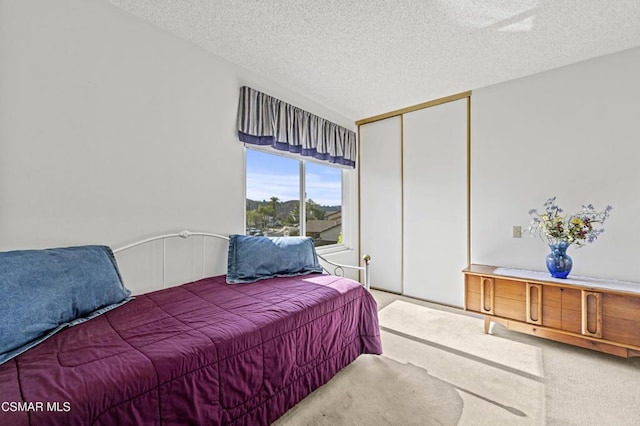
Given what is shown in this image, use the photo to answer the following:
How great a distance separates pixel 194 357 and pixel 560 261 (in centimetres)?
274

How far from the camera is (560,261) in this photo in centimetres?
228

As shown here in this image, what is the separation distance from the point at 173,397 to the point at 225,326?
34 centimetres

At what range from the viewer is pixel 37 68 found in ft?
5.07

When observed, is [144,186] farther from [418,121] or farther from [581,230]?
[581,230]

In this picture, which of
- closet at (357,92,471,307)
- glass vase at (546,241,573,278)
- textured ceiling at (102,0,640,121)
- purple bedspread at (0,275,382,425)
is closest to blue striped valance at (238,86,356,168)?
textured ceiling at (102,0,640,121)

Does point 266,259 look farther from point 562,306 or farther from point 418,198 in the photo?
point 562,306

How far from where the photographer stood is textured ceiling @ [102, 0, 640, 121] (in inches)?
71.2

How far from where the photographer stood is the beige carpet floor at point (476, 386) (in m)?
1.52

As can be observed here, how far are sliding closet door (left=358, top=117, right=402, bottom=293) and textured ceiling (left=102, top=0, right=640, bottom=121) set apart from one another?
0.99 meters

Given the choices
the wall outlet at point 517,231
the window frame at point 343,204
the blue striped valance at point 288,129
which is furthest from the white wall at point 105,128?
the wall outlet at point 517,231

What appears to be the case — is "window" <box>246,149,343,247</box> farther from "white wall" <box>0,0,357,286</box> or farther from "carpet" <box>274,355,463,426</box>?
"carpet" <box>274,355,463,426</box>

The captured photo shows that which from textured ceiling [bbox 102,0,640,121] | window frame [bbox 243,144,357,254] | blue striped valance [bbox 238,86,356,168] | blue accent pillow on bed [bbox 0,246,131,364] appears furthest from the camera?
window frame [bbox 243,144,357,254]

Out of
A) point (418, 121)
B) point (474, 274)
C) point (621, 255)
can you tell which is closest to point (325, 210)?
point (418, 121)

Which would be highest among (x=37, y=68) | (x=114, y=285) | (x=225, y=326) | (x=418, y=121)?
Result: (x=418, y=121)
